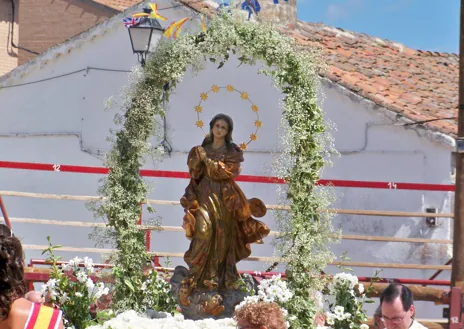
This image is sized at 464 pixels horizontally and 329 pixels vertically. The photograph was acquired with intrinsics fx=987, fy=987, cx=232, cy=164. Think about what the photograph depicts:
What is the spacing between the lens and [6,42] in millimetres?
22031

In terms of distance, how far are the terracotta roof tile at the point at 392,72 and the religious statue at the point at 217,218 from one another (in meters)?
5.57

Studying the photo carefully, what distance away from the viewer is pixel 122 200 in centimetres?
865

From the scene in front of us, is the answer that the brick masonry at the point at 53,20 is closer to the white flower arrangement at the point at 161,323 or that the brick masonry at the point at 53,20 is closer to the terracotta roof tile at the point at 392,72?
the terracotta roof tile at the point at 392,72

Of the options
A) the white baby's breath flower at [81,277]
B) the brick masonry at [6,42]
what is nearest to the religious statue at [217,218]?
the white baby's breath flower at [81,277]

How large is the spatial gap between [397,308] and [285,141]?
9.60 feet

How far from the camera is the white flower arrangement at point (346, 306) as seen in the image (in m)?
7.59

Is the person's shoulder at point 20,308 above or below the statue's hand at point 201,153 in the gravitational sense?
below

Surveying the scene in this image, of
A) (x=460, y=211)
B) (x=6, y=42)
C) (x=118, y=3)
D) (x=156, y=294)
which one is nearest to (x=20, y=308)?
(x=156, y=294)

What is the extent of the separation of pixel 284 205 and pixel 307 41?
9120 millimetres

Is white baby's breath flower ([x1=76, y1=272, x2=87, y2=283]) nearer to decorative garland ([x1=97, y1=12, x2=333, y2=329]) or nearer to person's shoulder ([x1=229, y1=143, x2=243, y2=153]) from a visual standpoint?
decorative garland ([x1=97, y1=12, x2=333, y2=329])

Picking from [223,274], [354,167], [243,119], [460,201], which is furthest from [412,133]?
[223,274]

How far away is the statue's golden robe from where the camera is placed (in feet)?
28.2

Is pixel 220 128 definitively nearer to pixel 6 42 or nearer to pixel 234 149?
pixel 234 149

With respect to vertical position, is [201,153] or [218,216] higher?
[201,153]
